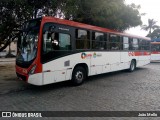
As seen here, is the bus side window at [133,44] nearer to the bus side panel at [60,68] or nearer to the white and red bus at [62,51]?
the white and red bus at [62,51]

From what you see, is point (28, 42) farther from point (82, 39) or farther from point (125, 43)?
point (125, 43)

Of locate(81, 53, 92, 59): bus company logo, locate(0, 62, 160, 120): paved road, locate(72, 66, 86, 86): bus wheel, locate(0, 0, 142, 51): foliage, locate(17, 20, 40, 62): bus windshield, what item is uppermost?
locate(0, 0, 142, 51): foliage

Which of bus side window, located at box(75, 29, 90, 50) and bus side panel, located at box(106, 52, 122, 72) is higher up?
bus side window, located at box(75, 29, 90, 50)

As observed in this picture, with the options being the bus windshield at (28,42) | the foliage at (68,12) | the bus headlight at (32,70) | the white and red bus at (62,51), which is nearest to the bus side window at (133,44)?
the foliage at (68,12)

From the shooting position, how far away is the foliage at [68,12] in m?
8.96

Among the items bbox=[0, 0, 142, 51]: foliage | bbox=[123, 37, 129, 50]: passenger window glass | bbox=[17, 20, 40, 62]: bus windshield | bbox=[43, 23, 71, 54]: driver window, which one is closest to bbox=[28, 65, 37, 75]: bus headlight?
bbox=[17, 20, 40, 62]: bus windshield

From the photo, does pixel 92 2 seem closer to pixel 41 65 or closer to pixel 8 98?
pixel 41 65

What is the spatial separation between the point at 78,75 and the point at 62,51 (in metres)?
1.60

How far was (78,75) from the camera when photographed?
8289 mm

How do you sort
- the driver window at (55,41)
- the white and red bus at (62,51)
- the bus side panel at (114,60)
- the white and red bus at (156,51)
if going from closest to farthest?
the white and red bus at (62,51)
the driver window at (55,41)
the bus side panel at (114,60)
the white and red bus at (156,51)

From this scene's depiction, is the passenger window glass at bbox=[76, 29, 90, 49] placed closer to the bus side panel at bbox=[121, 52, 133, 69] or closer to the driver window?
the driver window

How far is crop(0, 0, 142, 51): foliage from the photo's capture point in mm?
8961

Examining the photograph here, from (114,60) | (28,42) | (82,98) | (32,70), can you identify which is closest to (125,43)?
A: (114,60)

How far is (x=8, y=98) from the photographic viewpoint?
632cm
